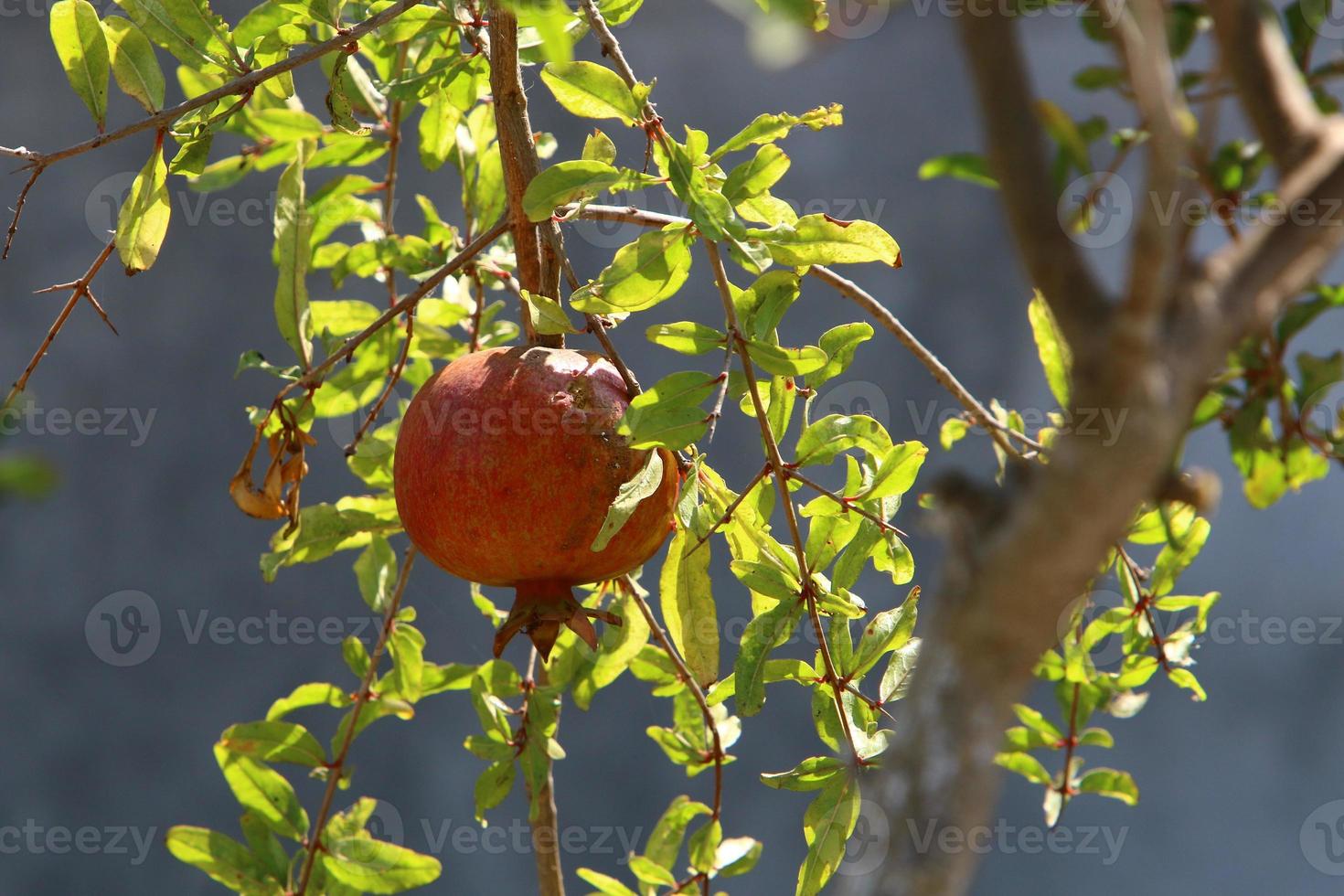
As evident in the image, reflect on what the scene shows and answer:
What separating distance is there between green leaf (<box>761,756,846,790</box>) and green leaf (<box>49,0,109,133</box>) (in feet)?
1.76

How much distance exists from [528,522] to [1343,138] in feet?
1.25

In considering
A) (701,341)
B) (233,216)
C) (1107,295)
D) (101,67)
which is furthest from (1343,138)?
(233,216)

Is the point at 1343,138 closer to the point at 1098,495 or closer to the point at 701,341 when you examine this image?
the point at 1098,495

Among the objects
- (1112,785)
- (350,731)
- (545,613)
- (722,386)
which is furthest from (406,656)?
(1112,785)

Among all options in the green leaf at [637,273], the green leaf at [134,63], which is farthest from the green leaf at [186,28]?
the green leaf at [637,273]

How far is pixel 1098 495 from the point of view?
10.6 inches

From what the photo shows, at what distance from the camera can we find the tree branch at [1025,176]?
0.27 meters

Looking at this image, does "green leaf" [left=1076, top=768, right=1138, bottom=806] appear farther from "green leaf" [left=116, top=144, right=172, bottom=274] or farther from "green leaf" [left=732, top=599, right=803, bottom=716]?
"green leaf" [left=116, top=144, right=172, bottom=274]

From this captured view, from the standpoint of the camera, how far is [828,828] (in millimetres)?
705

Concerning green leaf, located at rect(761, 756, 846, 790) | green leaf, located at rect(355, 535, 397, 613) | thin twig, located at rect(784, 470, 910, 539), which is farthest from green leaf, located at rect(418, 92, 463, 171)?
green leaf, located at rect(761, 756, 846, 790)

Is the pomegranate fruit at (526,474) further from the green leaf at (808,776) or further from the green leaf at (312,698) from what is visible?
the green leaf at (312,698)

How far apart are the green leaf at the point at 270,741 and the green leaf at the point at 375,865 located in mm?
67

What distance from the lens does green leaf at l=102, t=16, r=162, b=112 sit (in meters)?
A: 0.69

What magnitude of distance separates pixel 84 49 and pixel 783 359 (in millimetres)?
428
